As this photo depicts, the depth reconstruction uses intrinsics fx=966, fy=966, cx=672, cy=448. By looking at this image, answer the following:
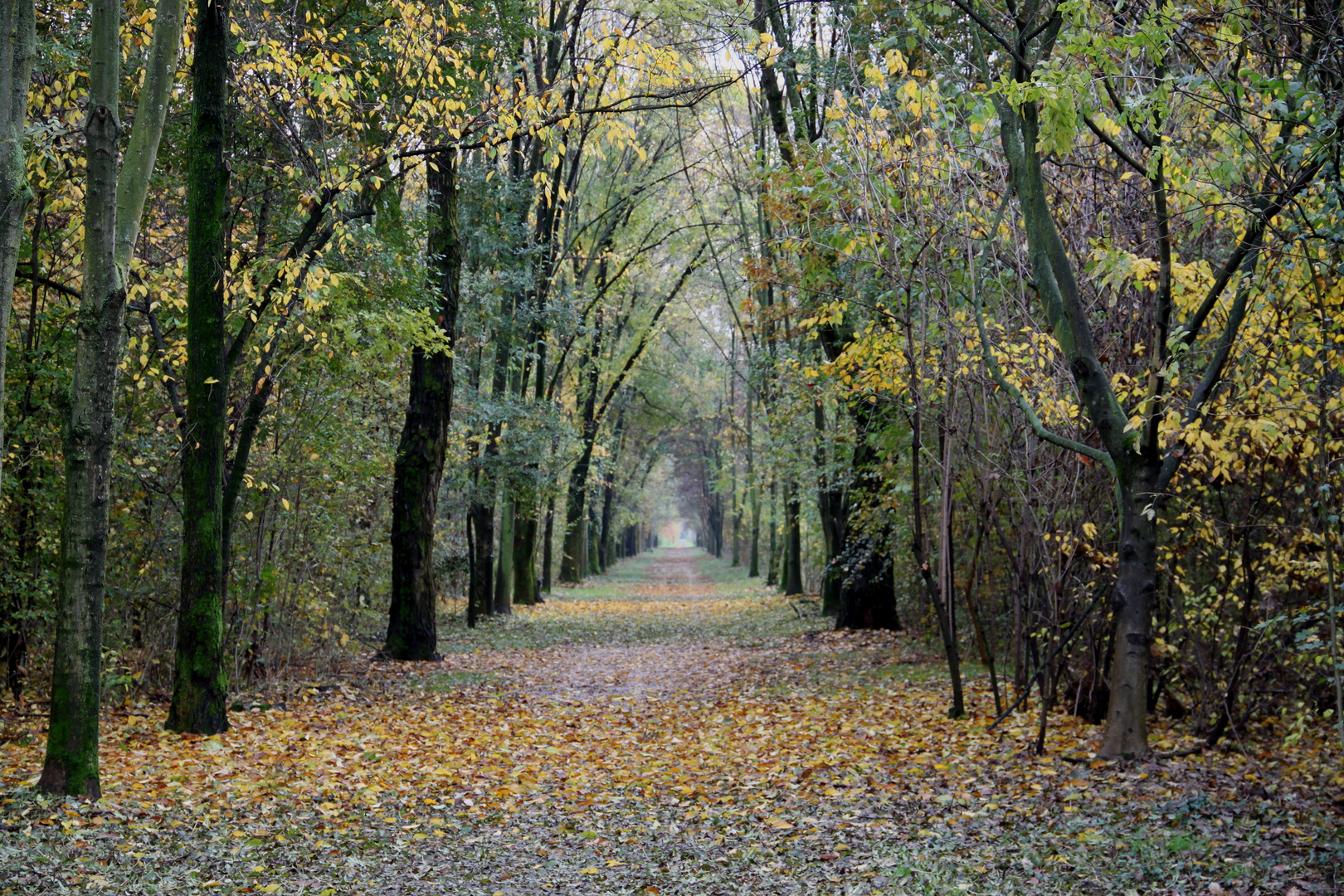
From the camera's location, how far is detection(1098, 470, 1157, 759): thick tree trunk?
657cm

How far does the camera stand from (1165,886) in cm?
450

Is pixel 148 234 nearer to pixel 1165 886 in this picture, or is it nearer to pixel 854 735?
pixel 854 735

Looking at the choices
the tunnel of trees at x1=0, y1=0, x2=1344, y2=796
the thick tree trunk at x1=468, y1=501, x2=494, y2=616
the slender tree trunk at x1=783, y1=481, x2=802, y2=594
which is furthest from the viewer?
the slender tree trunk at x1=783, y1=481, x2=802, y2=594

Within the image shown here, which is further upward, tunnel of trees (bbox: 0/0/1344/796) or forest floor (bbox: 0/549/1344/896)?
tunnel of trees (bbox: 0/0/1344/796)

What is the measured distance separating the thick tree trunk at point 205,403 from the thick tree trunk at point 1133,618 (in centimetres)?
697

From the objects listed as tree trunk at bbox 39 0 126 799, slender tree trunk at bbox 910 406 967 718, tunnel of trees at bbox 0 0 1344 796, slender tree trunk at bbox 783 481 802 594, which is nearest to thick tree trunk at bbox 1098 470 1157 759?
tunnel of trees at bbox 0 0 1344 796

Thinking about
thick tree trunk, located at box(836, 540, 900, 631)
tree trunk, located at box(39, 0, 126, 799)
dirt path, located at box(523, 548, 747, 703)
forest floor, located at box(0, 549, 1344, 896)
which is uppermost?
tree trunk, located at box(39, 0, 126, 799)

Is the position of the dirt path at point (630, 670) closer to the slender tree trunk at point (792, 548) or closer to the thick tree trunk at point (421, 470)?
the thick tree trunk at point (421, 470)

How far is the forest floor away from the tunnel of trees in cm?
60

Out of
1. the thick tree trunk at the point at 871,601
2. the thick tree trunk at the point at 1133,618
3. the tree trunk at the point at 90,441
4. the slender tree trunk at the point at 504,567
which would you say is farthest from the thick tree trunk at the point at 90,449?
the slender tree trunk at the point at 504,567

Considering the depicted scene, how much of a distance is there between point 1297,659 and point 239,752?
7735mm

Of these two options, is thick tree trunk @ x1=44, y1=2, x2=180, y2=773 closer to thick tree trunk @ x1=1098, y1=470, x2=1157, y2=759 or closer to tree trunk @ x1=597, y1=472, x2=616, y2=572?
thick tree trunk @ x1=1098, y1=470, x2=1157, y2=759

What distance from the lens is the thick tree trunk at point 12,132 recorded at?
16.5ft

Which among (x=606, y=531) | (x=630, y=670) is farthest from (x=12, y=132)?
(x=606, y=531)
